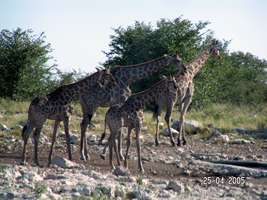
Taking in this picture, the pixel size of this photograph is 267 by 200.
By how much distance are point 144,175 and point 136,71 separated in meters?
4.27

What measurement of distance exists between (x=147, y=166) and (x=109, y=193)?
3713 millimetres

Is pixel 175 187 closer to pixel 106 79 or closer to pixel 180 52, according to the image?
pixel 106 79

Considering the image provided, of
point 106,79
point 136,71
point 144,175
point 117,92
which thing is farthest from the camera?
point 136,71

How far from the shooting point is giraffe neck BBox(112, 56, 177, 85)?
1468cm

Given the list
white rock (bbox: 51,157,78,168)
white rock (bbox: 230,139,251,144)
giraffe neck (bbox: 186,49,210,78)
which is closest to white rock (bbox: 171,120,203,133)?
white rock (bbox: 230,139,251,144)

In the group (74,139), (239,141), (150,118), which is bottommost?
(74,139)

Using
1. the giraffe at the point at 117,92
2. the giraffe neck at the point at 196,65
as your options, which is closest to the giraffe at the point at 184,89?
the giraffe neck at the point at 196,65

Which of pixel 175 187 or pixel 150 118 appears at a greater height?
pixel 150 118

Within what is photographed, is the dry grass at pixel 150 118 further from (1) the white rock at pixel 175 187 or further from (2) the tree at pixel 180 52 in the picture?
(1) the white rock at pixel 175 187

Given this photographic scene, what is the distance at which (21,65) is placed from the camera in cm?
2706

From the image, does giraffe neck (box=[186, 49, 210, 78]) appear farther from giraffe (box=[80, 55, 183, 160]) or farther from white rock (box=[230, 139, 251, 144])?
white rock (box=[230, 139, 251, 144])

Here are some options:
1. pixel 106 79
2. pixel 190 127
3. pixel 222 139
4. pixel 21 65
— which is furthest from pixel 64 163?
pixel 21 65

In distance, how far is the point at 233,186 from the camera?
33.5 feet

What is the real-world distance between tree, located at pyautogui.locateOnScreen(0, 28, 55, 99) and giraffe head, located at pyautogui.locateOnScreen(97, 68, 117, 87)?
13738 millimetres
